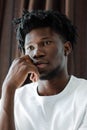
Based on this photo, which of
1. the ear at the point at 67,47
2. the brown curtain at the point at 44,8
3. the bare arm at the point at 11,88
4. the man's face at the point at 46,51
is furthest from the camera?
the brown curtain at the point at 44,8

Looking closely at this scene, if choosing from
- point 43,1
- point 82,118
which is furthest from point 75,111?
point 43,1

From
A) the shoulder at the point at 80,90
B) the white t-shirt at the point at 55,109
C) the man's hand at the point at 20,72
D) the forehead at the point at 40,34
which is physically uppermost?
the forehead at the point at 40,34

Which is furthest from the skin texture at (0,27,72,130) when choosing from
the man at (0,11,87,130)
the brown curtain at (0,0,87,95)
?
the brown curtain at (0,0,87,95)

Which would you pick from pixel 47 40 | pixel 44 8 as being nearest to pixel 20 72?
pixel 47 40

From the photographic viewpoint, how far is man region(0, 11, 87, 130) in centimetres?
124

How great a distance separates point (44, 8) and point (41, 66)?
2.12ft

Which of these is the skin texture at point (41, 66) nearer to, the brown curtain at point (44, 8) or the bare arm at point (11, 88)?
the bare arm at point (11, 88)

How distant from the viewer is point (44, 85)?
4.62 ft

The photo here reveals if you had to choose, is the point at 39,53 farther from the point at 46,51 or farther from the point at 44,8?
the point at 44,8

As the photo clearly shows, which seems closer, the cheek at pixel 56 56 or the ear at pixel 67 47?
the cheek at pixel 56 56

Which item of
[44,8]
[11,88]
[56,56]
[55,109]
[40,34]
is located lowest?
[55,109]

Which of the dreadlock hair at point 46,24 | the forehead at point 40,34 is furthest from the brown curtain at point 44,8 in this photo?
the forehead at point 40,34

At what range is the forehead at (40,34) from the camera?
1336 mm

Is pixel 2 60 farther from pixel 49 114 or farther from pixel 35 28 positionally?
pixel 49 114
